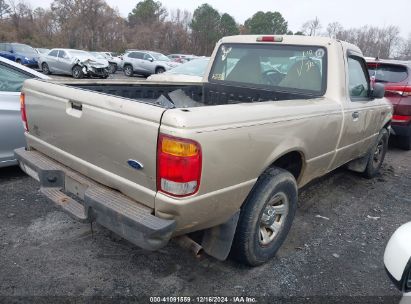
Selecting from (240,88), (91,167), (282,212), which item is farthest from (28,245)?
(240,88)

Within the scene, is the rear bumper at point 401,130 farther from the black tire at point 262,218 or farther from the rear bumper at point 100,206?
the rear bumper at point 100,206

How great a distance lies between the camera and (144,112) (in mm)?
2131

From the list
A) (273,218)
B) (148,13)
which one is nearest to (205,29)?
(148,13)

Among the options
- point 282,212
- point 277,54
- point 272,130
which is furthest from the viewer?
point 277,54

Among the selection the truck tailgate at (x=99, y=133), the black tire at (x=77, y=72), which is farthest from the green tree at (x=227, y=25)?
the truck tailgate at (x=99, y=133)

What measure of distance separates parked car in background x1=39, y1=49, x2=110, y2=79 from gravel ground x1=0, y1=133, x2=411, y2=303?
51.7 ft

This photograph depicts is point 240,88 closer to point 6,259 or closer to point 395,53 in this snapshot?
point 6,259

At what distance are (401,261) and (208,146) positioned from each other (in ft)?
3.95

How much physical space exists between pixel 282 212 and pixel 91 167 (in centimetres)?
166

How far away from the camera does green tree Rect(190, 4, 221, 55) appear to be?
6250cm

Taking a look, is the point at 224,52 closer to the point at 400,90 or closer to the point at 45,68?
the point at 400,90

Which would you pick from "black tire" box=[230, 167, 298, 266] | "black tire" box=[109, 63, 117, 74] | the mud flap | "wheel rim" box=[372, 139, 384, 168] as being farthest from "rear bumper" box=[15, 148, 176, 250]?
"black tire" box=[109, 63, 117, 74]

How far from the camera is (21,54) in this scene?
75.6 ft

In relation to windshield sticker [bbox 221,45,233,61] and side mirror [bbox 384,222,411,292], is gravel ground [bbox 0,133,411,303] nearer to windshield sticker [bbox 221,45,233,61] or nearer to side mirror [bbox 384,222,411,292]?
side mirror [bbox 384,222,411,292]
